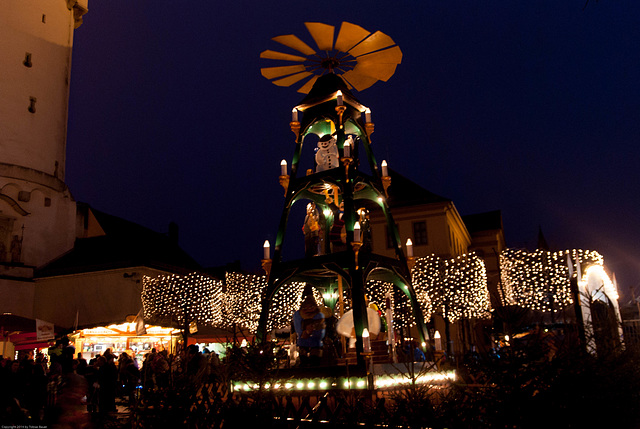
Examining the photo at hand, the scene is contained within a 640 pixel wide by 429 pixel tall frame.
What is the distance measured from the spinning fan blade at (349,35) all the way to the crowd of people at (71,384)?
23.5ft

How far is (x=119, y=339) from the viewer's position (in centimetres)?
2436

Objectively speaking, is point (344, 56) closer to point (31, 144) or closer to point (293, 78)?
point (293, 78)

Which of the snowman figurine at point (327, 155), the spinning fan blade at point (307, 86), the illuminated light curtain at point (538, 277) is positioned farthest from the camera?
the illuminated light curtain at point (538, 277)

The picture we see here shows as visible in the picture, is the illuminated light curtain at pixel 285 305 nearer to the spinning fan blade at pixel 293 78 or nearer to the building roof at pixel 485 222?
the spinning fan blade at pixel 293 78

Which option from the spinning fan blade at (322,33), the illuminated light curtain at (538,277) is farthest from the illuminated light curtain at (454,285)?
the spinning fan blade at (322,33)

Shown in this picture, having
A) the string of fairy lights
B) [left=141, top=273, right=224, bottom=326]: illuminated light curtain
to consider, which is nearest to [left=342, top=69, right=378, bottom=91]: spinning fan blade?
the string of fairy lights

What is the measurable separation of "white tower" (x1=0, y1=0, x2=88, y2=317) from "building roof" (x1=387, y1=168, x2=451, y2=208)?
23442 millimetres

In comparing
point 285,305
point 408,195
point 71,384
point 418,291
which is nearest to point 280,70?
point 71,384

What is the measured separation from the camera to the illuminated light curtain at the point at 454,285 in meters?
28.8

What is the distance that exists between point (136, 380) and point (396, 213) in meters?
25.9

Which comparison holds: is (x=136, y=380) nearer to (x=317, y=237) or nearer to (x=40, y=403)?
(x=40, y=403)

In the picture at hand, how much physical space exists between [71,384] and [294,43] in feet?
26.3

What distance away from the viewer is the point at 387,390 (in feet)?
27.3

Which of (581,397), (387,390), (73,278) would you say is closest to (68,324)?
(73,278)
